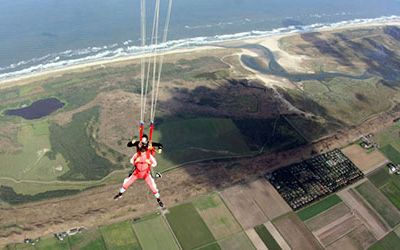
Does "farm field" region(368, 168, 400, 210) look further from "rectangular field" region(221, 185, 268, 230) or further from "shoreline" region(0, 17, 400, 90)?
"shoreline" region(0, 17, 400, 90)

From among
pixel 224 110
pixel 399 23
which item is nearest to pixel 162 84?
pixel 224 110

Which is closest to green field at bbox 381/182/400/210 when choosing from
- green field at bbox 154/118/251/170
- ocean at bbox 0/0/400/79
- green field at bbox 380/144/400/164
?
green field at bbox 380/144/400/164

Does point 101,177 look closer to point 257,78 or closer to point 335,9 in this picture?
point 257,78

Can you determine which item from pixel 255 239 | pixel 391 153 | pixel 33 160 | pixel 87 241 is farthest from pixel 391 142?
pixel 33 160

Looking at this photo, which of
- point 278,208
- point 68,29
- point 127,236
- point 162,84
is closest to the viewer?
point 127,236

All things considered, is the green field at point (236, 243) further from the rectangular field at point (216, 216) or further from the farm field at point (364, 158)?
the farm field at point (364, 158)

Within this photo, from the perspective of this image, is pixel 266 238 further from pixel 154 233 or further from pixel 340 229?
pixel 154 233
